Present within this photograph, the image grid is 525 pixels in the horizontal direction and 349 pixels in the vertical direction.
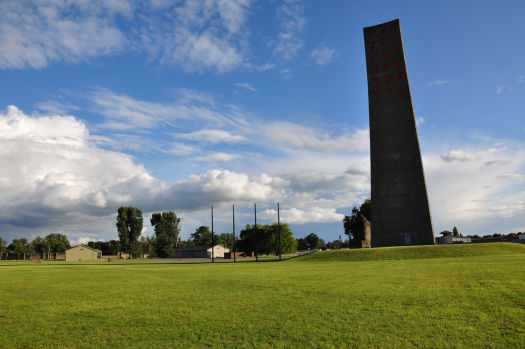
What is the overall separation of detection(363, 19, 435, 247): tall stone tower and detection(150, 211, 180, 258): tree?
68.2m

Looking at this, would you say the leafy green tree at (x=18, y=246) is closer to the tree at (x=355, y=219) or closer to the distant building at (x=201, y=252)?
the distant building at (x=201, y=252)

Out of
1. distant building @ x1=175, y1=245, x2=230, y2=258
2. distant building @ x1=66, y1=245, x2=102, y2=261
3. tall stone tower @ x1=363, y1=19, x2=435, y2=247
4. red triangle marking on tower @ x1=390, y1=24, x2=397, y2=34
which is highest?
red triangle marking on tower @ x1=390, y1=24, x2=397, y2=34

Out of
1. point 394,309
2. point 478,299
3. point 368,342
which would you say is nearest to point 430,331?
point 368,342

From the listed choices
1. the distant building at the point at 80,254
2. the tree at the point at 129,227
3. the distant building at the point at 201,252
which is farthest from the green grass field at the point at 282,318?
the distant building at the point at 201,252

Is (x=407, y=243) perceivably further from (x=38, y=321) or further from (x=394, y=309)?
(x=38, y=321)

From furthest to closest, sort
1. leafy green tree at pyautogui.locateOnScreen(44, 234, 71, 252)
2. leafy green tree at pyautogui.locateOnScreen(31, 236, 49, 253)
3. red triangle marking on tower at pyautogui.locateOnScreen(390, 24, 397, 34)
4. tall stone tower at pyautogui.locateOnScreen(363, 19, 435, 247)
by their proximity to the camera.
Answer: leafy green tree at pyautogui.locateOnScreen(44, 234, 71, 252) → leafy green tree at pyautogui.locateOnScreen(31, 236, 49, 253) → red triangle marking on tower at pyautogui.locateOnScreen(390, 24, 397, 34) → tall stone tower at pyautogui.locateOnScreen(363, 19, 435, 247)

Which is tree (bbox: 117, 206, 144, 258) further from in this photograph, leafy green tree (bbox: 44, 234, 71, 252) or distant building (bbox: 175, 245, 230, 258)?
leafy green tree (bbox: 44, 234, 71, 252)

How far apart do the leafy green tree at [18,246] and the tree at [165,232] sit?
254ft

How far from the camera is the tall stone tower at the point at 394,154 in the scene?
168 ft

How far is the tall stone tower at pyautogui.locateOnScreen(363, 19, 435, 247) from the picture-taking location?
51188mm

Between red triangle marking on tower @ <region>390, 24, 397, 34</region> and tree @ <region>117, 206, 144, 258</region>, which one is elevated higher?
red triangle marking on tower @ <region>390, 24, 397, 34</region>

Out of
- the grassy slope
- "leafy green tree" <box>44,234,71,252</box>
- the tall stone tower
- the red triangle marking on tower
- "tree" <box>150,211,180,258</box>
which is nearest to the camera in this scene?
the grassy slope

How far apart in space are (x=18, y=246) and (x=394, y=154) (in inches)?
6216

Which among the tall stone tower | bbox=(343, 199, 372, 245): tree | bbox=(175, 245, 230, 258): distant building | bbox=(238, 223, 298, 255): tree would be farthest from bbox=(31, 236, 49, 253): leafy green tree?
the tall stone tower
